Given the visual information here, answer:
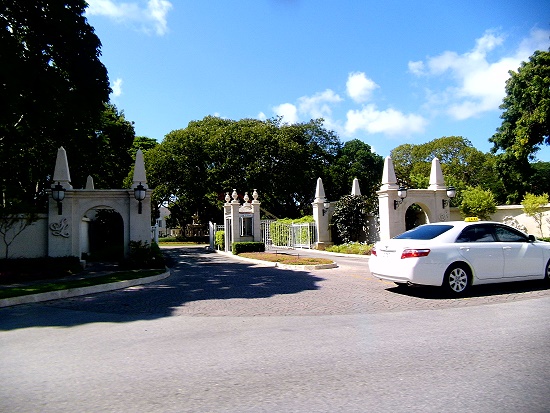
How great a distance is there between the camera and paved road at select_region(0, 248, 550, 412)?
3.87m

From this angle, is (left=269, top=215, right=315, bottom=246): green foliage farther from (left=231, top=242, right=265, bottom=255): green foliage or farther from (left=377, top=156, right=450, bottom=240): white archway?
(left=377, top=156, right=450, bottom=240): white archway

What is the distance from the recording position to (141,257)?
16.1m

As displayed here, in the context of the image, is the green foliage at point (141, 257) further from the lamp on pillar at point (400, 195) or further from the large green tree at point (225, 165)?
the large green tree at point (225, 165)

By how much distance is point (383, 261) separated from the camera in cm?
959

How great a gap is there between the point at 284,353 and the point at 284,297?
4.45 meters

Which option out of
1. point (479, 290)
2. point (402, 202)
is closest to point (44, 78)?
point (402, 202)

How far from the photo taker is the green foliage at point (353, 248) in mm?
20703

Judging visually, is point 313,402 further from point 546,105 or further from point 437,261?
point 546,105

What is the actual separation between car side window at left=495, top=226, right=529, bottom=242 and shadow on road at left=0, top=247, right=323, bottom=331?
14.7 ft

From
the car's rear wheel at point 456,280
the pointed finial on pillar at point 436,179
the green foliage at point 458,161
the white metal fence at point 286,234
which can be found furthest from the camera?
the green foliage at point 458,161

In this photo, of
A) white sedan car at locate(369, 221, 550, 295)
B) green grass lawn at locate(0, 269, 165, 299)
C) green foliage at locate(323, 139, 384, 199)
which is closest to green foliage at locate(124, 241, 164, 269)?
green grass lawn at locate(0, 269, 165, 299)

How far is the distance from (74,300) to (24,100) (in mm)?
10363

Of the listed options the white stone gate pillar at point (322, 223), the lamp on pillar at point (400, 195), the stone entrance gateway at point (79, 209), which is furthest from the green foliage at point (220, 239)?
the lamp on pillar at point (400, 195)

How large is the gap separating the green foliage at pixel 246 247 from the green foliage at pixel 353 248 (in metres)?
3.92
